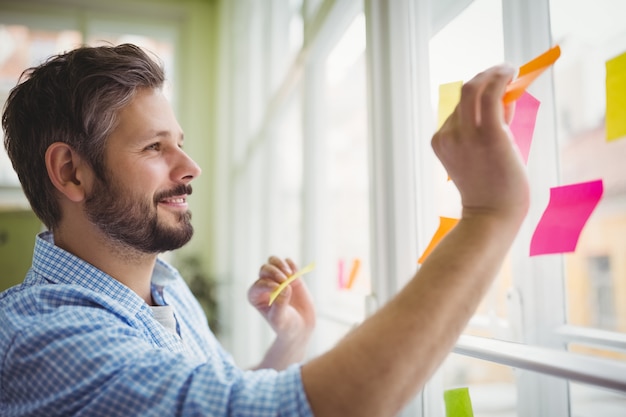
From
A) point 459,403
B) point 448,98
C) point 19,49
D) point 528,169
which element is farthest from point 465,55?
point 19,49

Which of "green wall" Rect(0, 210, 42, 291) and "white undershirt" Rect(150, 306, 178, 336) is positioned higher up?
"green wall" Rect(0, 210, 42, 291)

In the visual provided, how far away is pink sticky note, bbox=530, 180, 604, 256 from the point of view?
0.58 m

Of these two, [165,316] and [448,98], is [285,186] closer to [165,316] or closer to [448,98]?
[165,316]

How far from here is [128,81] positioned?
3.52ft

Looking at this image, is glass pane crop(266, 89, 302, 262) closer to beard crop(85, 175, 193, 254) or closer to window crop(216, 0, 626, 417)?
window crop(216, 0, 626, 417)

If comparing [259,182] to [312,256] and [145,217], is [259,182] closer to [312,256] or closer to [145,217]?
[312,256]

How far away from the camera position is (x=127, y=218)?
40.2 inches

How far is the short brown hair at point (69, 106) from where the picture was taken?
1042 mm

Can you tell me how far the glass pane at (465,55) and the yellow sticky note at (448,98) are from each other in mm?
55

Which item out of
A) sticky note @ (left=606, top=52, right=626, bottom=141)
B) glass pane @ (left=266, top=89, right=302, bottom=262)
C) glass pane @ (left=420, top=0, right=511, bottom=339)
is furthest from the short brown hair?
glass pane @ (left=266, top=89, right=302, bottom=262)

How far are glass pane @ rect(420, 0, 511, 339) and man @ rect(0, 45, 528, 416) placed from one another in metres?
0.26

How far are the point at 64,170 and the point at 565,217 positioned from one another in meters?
1.01

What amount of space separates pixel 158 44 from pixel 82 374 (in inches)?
166

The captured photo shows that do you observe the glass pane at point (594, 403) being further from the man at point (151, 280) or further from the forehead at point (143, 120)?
the forehead at point (143, 120)
